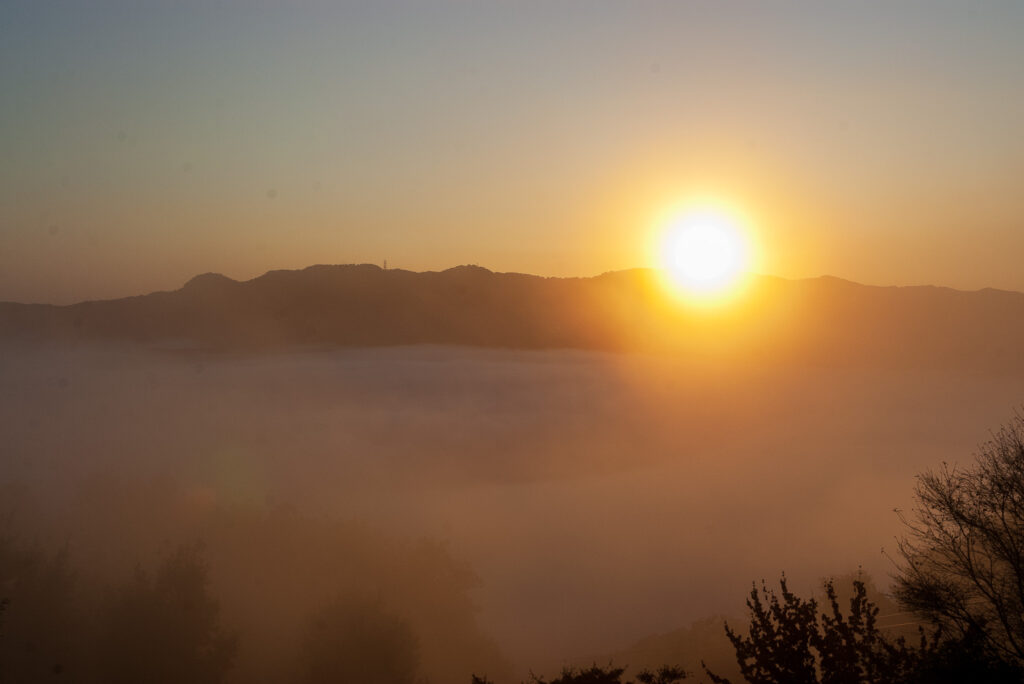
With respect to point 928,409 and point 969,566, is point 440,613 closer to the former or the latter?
point 969,566

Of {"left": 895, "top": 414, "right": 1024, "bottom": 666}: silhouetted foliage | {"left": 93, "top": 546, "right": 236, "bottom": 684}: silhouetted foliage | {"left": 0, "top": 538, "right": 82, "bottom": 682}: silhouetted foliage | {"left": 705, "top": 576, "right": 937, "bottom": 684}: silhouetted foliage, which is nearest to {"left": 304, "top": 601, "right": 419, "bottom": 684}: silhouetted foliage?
{"left": 93, "top": 546, "right": 236, "bottom": 684}: silhouetted foliage

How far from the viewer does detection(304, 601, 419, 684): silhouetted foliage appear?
51.3 metres

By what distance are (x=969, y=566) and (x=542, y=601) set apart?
95.8 m

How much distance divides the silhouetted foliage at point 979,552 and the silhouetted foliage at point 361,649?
4230 cm

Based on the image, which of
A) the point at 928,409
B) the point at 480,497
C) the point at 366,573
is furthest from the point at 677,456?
the point at 366,573

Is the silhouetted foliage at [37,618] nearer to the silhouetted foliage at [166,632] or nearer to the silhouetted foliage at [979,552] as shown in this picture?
the silhouetted foliage at [166,632]

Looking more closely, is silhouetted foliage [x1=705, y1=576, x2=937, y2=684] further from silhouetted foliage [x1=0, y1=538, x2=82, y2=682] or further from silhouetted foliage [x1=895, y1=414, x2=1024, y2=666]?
silhouetted foliage [x1=0, y1=538, x2=82, y2=682]

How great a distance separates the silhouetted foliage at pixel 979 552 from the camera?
13398 millimetres

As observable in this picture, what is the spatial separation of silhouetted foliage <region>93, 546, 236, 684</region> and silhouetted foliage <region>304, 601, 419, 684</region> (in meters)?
5.79

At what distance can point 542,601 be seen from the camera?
104m

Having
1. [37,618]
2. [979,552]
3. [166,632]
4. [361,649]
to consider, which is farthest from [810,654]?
[37,618]

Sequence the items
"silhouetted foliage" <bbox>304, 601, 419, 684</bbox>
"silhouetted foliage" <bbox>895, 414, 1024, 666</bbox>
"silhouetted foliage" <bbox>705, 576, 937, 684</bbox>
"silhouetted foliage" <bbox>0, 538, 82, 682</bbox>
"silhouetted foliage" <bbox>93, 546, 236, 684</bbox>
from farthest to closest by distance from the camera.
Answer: "silhouetted foliage" <bbox>304, 601, 419, 684</bbox> → "silhouetted foliage" <bbox>93, 546, 236, 684</bbox> → "silhouetted foliage" <bbox>0, 538, 82, 682</bbox> → "silhouetted foliage" <bbox>895, 414, 1024, 666</bbox> → "silhouetted foliage" <bbox>705, 576, 937, 684</bbox>

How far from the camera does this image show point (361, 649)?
173ft

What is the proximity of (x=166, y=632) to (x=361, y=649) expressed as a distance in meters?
13.2
